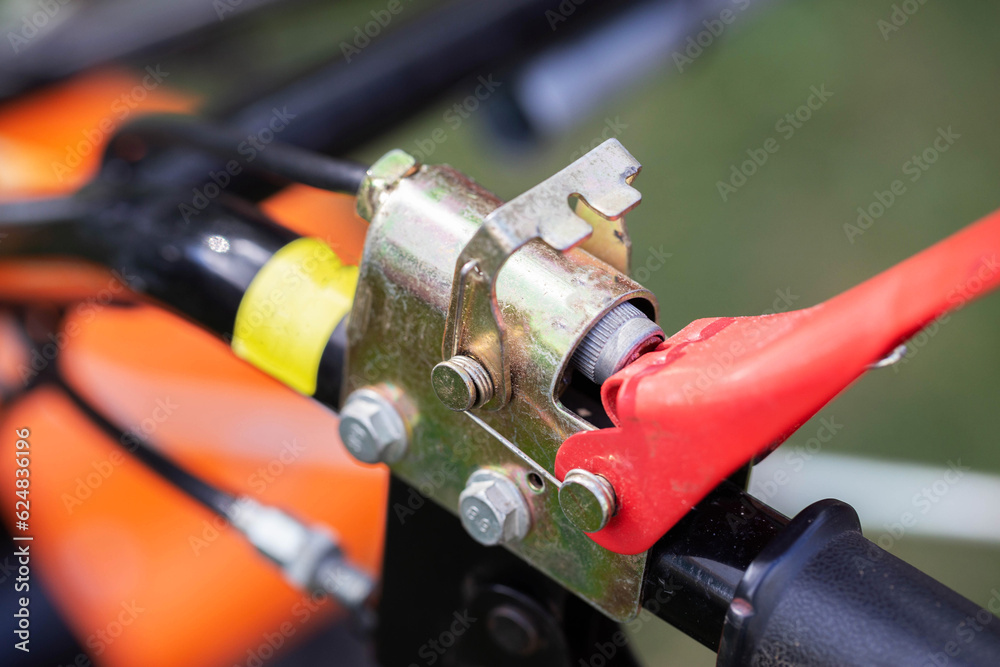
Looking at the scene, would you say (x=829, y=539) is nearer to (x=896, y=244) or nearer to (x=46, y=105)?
(x=46, y=105)

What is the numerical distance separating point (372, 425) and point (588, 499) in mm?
144

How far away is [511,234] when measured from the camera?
38cm

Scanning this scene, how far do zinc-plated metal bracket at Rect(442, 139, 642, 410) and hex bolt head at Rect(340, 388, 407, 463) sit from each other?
0.07 meters

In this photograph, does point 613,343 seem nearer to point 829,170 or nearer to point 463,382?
point 463,382

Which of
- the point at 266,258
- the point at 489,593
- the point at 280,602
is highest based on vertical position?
the point at 266,258

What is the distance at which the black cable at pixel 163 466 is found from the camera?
2.29 ft

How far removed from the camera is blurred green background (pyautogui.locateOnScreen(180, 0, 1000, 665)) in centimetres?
187

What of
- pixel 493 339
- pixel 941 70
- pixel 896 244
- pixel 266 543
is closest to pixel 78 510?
pixel 266 543

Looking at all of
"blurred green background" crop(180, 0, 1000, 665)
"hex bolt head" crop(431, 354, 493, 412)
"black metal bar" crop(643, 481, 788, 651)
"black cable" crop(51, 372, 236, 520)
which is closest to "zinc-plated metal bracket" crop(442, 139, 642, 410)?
"hex bolt head" crop(431, 354, 493, 412)

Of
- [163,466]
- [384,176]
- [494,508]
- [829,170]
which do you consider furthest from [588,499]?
[829,170]

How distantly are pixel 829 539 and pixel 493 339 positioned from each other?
0.58ft

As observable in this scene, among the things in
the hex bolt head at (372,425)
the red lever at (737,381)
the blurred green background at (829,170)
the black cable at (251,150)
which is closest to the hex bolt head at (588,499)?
the red lever at (737,381)

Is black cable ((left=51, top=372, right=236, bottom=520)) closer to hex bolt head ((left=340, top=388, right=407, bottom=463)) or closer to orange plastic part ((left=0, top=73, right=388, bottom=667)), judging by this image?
orange plastic part ((left=0, top=73, right=388, bottom=667))

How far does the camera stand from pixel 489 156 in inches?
84.8
